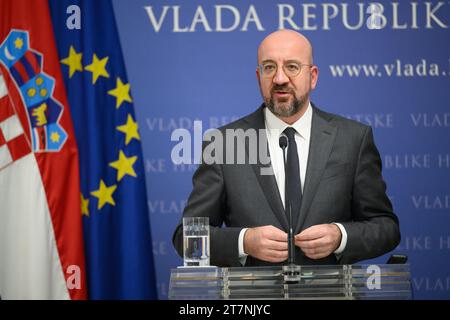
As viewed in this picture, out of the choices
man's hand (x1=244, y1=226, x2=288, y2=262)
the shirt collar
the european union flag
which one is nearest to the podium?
man's hand (x1=244, y1=226, x2=288, y2=262)

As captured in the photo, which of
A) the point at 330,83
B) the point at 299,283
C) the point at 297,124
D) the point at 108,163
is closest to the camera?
the point at 299,283

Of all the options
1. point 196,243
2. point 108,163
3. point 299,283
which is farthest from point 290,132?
point 108,163

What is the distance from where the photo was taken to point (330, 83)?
18.4 ft

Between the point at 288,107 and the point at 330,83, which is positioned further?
the point at 330,83

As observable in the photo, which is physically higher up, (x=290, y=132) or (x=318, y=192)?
(x=290, y=132)

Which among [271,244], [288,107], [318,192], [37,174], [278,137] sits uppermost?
[288,107]

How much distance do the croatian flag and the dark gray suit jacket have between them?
1332 mm

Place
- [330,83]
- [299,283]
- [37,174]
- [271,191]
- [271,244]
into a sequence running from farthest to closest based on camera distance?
[330,83]
[37,174]
[271,191]
[271,244]
[299,283]

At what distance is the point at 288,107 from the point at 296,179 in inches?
16.7

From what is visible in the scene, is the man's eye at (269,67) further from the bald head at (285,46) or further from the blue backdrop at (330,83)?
the blue backdrop at (330,83)

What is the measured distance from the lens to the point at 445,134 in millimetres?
5570

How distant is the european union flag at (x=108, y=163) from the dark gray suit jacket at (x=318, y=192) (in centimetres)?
115

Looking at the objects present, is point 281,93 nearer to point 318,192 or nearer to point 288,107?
point 288,107
